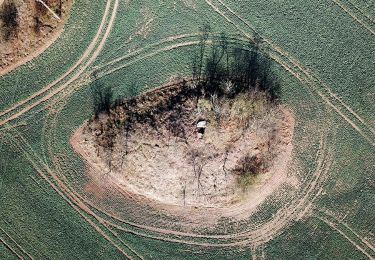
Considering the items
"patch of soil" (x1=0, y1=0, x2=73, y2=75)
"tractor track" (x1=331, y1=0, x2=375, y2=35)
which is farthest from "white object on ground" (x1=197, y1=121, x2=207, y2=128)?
"tractor track" (x1=331, y1=0, x2=375, y2=35)

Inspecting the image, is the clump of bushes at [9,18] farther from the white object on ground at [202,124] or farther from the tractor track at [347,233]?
the tractor track at [347,233]

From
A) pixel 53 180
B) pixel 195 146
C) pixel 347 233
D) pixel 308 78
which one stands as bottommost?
pixel 53 180

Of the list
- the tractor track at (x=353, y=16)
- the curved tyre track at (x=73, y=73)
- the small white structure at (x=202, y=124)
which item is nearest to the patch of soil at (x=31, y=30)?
the curved tyre track at (x=73, y=73)

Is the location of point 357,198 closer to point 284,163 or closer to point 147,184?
Result: point 284,163

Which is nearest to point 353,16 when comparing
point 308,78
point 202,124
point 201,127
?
point 308,78

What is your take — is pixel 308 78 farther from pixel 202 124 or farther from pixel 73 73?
pixel 73 73

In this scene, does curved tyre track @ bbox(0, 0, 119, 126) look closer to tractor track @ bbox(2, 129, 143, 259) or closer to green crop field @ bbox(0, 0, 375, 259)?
green crop field @ bbox(0, 0, 375, 259)

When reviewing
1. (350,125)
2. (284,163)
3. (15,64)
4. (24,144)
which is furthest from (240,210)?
(15,64)
